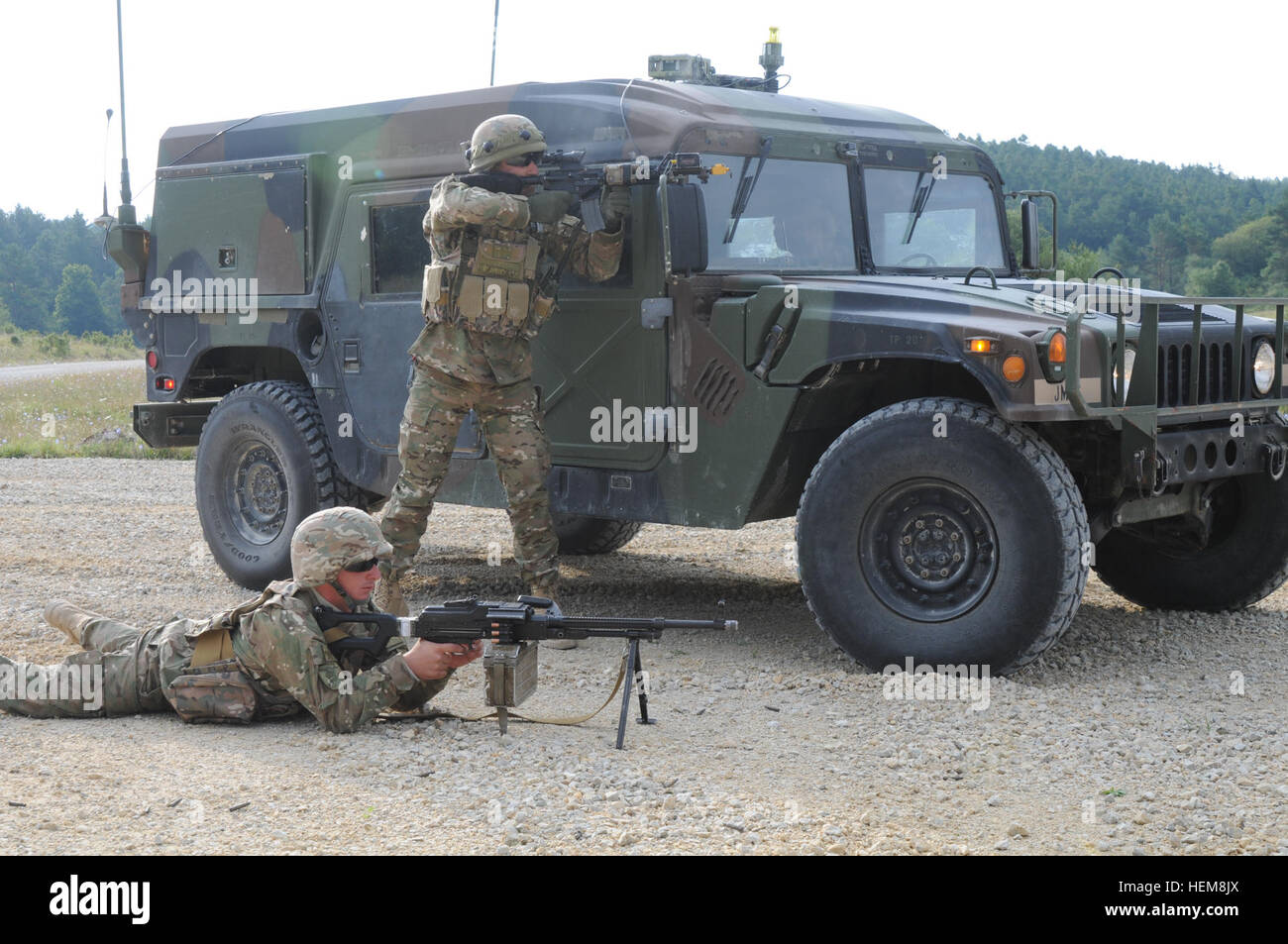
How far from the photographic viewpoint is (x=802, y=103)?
6.72 meters

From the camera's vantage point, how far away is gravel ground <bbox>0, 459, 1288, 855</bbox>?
394cm

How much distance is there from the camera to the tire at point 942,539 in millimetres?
5262

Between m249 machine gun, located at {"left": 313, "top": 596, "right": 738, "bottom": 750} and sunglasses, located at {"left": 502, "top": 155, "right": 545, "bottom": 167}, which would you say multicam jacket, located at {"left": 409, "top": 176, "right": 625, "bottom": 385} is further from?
m249 machine gun, located at {"left": 313, "top": 596, "right": 738, "bottom": 750}

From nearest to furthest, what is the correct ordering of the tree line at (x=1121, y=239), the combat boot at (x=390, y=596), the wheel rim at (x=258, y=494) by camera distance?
the combat boot at (x=390, y=596), the wheel rim at (x=258, y=494), the tree line at (x=1121, y=239)

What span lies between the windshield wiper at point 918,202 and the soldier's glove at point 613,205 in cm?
127

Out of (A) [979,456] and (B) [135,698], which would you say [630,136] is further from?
(B) [135,698]

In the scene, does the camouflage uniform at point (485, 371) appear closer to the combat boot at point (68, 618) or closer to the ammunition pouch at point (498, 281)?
the ammunition pouch at point (498, 281)

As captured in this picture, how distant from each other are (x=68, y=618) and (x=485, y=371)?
71.6 inches

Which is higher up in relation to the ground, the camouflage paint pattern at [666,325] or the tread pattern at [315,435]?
the camouflage paint pattern at [666,325]

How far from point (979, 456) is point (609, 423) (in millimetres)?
1652

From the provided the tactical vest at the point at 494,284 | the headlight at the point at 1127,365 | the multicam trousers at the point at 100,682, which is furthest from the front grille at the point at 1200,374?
the multicam trousers at the point at 100,682

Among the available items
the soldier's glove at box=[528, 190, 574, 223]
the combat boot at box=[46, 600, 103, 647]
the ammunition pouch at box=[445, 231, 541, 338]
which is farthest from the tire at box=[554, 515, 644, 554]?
the combat boot at box=[46, 600, 103, 647]

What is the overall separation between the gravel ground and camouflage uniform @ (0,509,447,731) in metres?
0.09

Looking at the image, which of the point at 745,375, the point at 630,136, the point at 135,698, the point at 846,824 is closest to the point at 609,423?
the point at 745,375
